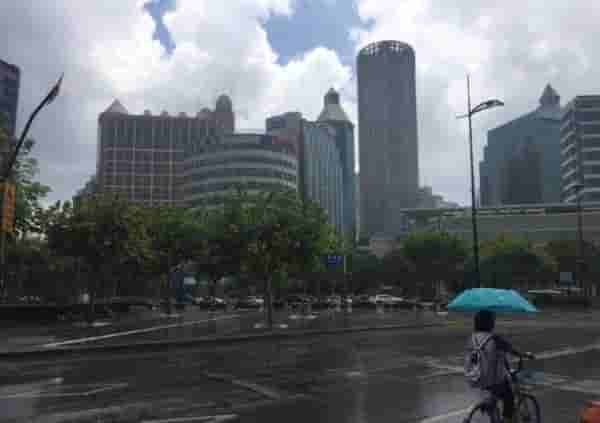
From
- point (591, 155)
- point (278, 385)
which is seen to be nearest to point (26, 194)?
point (278, 385)

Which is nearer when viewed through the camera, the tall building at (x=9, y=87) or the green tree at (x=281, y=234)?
the green tree at (x=281, y=234)

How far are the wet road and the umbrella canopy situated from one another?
2.00m

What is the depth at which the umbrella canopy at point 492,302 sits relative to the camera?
A: 845cm

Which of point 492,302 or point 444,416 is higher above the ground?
point 492,302

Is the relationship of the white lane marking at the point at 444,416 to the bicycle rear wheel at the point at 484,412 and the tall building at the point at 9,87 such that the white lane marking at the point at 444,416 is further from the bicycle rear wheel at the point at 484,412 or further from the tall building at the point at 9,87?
the tall building at the point at 9,87

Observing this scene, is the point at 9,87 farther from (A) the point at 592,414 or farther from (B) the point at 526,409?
(A) the point at 592,414

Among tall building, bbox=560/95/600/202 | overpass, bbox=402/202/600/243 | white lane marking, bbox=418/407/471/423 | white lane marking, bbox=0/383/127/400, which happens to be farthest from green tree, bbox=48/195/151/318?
tall building, bbox=560/95/600/202

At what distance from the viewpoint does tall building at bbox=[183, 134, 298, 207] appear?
13375cm

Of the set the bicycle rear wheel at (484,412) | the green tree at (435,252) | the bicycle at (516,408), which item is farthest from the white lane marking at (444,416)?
the green tree at (435,252)

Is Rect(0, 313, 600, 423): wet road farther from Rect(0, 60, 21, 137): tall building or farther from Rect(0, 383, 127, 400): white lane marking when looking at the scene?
Rect(0, 60, 21, 137): tall building

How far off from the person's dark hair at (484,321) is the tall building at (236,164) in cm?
12354

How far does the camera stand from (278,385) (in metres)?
12.3

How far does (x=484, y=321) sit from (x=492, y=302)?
3.62ft

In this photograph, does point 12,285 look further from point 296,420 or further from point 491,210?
point 491,210
